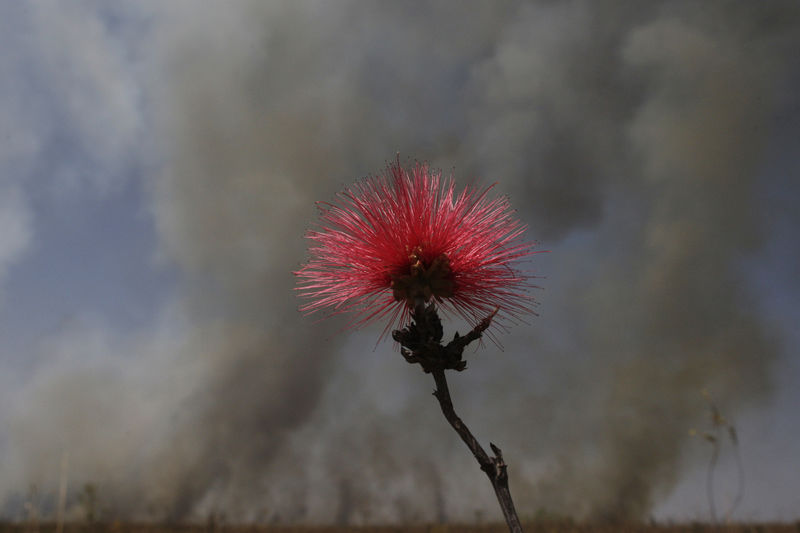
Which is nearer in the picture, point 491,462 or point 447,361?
point 491,462

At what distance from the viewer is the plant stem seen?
2.68 metres

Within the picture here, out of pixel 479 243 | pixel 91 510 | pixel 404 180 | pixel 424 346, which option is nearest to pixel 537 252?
pixel 479 243

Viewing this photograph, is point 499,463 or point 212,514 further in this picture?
point 212,514

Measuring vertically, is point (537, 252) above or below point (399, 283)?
above

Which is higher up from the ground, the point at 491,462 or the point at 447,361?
the point at 447,361

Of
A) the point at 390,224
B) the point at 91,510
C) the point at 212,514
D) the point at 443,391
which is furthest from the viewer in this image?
the point at 212,514

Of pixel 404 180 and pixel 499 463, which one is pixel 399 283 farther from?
pixel 499 463

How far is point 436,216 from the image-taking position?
3.72m

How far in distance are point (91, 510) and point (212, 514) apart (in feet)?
7.23

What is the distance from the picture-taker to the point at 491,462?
2.77 meters

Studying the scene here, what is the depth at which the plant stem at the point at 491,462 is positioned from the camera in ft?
→ 8.79

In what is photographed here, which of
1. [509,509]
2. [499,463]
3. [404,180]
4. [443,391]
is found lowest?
[509,509]

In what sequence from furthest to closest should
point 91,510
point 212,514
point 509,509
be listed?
point 212,514
point 91,510
point 509,509

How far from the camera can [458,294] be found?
149 inches
